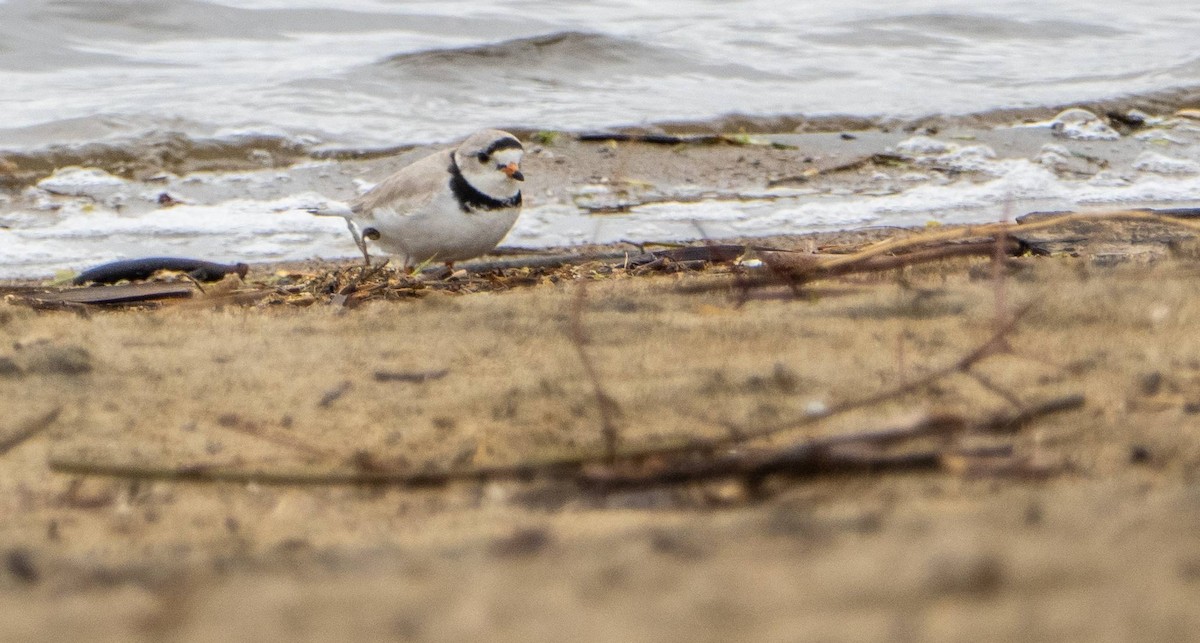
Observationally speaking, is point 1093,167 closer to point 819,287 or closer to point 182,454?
point 819,287

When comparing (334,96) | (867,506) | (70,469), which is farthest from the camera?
(334,96)

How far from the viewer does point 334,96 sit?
9.42 meters

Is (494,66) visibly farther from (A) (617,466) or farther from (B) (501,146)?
(A) (617,466)

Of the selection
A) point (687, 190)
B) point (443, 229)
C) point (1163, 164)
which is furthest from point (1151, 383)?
point (1163, 164)

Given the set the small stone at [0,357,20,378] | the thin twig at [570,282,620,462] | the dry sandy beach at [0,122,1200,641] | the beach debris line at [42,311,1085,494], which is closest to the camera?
the dry sandy beach at [0,122,1200,641]

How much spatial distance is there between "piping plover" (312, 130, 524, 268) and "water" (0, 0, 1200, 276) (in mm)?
1747

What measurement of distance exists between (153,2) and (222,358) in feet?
32.4

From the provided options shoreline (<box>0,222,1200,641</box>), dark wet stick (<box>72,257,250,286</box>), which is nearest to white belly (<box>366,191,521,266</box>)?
dark wet stick (<box>72,257,250,286</box>)

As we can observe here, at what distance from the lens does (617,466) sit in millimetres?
1938

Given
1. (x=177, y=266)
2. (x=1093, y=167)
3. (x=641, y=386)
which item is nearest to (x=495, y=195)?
(x=177, y=266)

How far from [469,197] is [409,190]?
0.28m

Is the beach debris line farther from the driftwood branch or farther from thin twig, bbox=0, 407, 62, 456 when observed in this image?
thin twig, bbox=0, 407, 62, 456

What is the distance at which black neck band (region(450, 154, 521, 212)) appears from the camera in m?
4.92

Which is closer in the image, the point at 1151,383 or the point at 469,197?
the point at 1151,383
